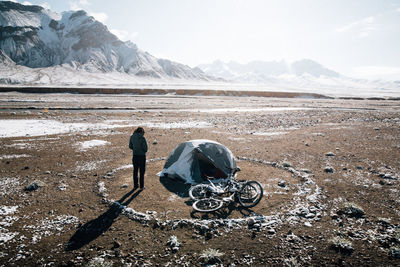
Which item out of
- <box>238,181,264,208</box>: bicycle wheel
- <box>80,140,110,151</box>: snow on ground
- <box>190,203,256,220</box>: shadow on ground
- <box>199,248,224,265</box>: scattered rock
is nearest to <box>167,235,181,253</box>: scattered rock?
<box>199,248,224,265</box>: scattered rock

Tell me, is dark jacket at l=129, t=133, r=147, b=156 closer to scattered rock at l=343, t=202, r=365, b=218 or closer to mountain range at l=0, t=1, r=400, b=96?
scattered rock at l=343, t=202, r=365, b=218

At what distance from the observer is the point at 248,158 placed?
12.9 metres

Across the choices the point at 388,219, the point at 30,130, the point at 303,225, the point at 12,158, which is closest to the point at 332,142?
the point at 388,219

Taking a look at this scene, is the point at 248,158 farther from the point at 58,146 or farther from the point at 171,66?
the point at 171,66

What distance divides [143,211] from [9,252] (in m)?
3.28

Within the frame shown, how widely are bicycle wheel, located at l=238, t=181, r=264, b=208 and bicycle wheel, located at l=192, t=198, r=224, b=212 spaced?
2.54ft

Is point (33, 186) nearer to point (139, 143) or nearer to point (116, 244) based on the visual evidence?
point (139, 143)

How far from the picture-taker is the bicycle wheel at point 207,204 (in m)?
7.21

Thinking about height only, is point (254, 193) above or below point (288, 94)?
below

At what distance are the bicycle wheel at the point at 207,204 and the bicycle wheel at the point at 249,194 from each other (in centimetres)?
77

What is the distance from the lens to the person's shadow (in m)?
5.76

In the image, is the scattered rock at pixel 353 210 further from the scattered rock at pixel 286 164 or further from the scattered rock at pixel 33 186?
the scattered rock at pixel 33 186

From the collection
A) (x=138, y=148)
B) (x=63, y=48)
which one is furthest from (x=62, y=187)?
(x=63, y=48)

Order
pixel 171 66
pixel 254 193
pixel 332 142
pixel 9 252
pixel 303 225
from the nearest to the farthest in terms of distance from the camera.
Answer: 1. pixel 9 252
2. pixel 303 225
3. pixel 254 193
4. pixel 332 142
5. pixel 171 66
